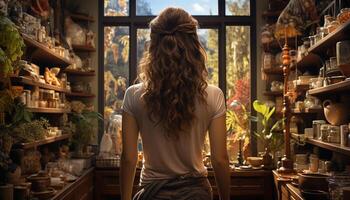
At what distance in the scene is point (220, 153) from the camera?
1634 millimetres

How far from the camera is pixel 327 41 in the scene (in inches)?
116

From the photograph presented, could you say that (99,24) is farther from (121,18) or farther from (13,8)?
(13,8)

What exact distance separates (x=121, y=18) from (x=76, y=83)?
Answer: 1.01 meters

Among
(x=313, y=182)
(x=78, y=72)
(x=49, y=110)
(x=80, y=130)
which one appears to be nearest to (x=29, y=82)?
(x=49, y=110)

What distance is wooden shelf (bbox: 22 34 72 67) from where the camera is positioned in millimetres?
3146

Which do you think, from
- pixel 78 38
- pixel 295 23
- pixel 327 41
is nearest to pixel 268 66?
pixel 295 23

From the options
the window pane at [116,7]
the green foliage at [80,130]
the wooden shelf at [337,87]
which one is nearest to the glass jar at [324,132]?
the wooden shelf at [337,87]

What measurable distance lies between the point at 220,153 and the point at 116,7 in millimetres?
4054

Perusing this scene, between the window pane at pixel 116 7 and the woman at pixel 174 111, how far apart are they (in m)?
3.89

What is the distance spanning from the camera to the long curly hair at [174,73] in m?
1.51

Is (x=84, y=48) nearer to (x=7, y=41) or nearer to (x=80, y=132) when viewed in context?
(x=80, y=132)

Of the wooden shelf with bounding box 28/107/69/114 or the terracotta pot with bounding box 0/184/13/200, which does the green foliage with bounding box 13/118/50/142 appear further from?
the wooden shelf with bounding box 28/107/69/114

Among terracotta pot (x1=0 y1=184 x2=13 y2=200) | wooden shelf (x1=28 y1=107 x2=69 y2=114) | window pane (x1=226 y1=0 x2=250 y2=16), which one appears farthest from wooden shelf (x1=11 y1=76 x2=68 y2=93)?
window pane (x1=226 y1=0 x2=250 y2=16)

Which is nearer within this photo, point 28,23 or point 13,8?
point 13,8
